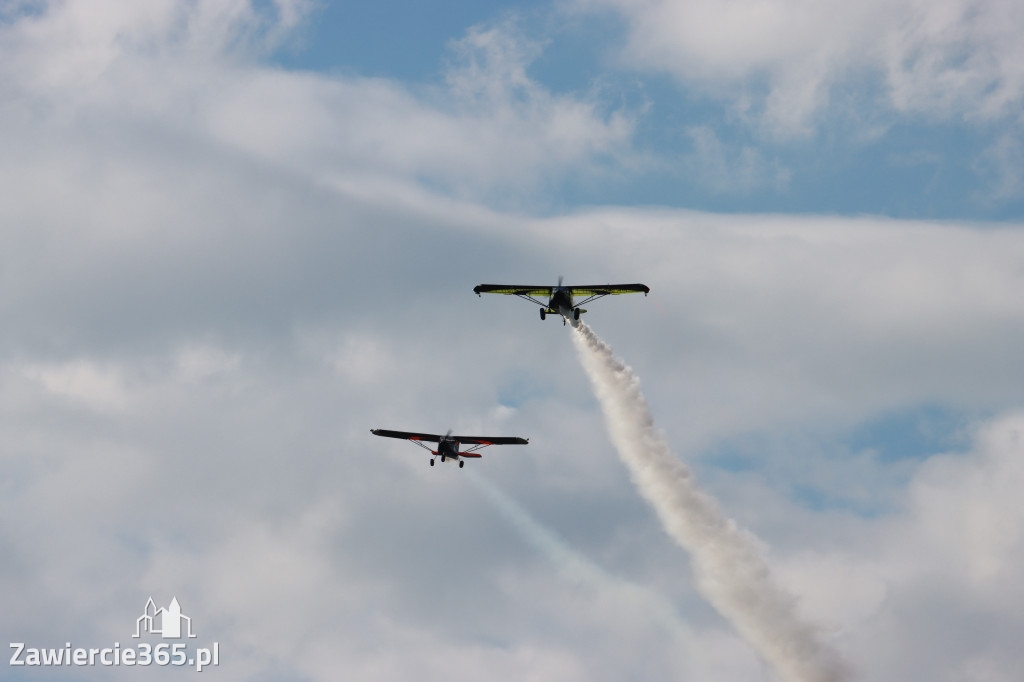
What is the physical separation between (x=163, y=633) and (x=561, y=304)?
3508 inches

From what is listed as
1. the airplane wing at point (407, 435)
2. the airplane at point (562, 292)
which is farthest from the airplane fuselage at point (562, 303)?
the airplane wing at point (407, 435)

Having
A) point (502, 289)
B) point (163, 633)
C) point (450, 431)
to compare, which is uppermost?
point (502, 289)

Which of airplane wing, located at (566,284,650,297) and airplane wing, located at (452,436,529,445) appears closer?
airplane wing, located at (566,284,650,297)

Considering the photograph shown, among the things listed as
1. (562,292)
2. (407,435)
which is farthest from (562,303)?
(407,435)

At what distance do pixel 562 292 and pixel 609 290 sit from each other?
7427 mm

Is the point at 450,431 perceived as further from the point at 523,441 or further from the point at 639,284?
the point at 639,284

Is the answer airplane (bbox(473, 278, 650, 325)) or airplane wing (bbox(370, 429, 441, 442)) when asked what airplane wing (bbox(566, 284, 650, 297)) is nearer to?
airplane (bbox(473, 278, 650, 325))

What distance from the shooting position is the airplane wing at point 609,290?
149000mm

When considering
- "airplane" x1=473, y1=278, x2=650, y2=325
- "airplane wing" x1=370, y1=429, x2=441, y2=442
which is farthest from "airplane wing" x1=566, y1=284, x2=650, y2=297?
"airplane wing" x1=370, y1=429, x2=441, y2=442

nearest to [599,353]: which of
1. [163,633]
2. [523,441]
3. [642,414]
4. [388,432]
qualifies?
[642,414]

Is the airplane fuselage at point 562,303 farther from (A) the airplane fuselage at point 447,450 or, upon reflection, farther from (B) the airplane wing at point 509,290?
(A) the airplane fuselage at point 447,450

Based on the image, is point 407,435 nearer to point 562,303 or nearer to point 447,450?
point 447,450

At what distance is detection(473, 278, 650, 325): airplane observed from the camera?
146 metres

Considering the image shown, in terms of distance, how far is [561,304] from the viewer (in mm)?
146125
